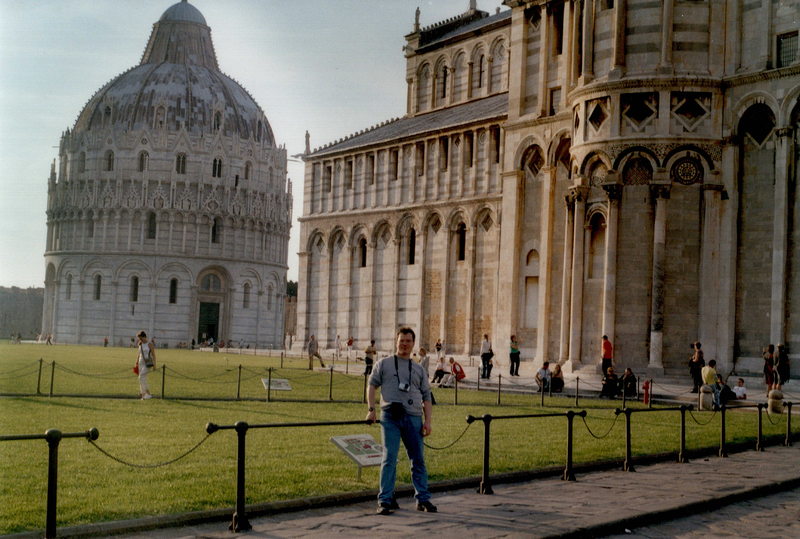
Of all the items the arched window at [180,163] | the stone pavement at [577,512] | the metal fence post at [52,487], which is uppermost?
the arched window at [180,163]

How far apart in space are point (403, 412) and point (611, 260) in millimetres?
21123

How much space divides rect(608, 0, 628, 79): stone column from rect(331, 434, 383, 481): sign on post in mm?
22143

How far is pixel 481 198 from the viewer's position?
48125mm

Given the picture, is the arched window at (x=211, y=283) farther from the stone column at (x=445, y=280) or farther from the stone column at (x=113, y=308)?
the stone column at (x=445, y=280)

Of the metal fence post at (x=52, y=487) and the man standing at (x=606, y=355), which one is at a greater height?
the man standing at (x=606, y=355)

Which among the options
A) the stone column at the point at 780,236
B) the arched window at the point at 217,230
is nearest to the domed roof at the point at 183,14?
the arched window at the point at 217,230

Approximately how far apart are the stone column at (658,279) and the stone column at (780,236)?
3.22 meters

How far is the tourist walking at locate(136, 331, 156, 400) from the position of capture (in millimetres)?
22297

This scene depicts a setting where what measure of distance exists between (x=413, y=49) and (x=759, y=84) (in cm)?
3604

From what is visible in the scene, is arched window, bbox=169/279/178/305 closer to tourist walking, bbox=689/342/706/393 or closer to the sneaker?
tourist walking, bbox=689/342/706/393

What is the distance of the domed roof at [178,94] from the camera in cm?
9869

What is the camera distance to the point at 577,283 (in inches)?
1238

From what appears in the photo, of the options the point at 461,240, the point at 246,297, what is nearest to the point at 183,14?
the point at 246,297

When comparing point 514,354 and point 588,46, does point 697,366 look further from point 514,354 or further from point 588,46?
point 588,46
